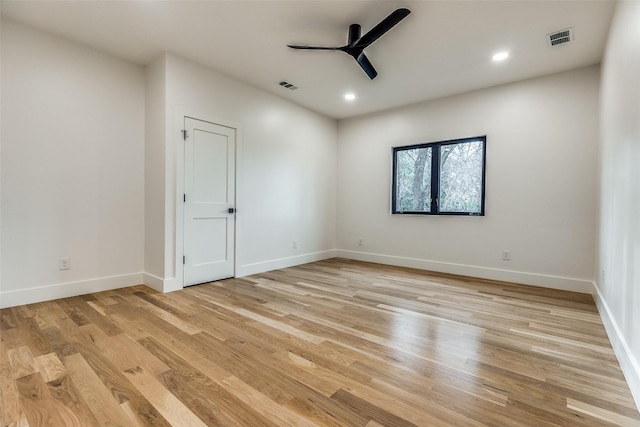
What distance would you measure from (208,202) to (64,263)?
5.17ft

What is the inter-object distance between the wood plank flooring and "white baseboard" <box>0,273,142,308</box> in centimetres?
13

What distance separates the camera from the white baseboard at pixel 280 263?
4.23 meters

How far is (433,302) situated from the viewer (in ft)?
10.2

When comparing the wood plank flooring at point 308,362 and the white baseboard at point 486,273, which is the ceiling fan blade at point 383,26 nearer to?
the wood plank flooring at point 308,362

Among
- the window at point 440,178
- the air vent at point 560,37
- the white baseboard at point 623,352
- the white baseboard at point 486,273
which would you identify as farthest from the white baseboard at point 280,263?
the air vent at point 560,37

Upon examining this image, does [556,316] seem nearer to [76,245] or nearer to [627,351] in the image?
[627,351]

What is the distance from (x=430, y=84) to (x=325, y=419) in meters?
4.18

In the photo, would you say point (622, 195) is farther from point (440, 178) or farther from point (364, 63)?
point (440, 178)

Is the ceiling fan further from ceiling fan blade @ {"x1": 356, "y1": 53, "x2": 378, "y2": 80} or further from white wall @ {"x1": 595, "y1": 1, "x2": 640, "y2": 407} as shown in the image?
white wall @ {"x1": 595, "y1": 1, "x2": 640, "y2": 407}

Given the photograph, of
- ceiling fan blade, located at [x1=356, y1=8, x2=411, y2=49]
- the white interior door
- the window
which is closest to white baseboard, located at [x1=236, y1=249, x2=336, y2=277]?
the white interior door

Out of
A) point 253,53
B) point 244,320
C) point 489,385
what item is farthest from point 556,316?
point 253,53

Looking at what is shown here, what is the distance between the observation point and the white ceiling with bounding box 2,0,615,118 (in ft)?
8.45

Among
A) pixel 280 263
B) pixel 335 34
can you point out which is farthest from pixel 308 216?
pixel 335 34

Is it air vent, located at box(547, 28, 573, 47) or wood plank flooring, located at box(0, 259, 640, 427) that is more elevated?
air vent, located at box(547, 28, 573, 47)
